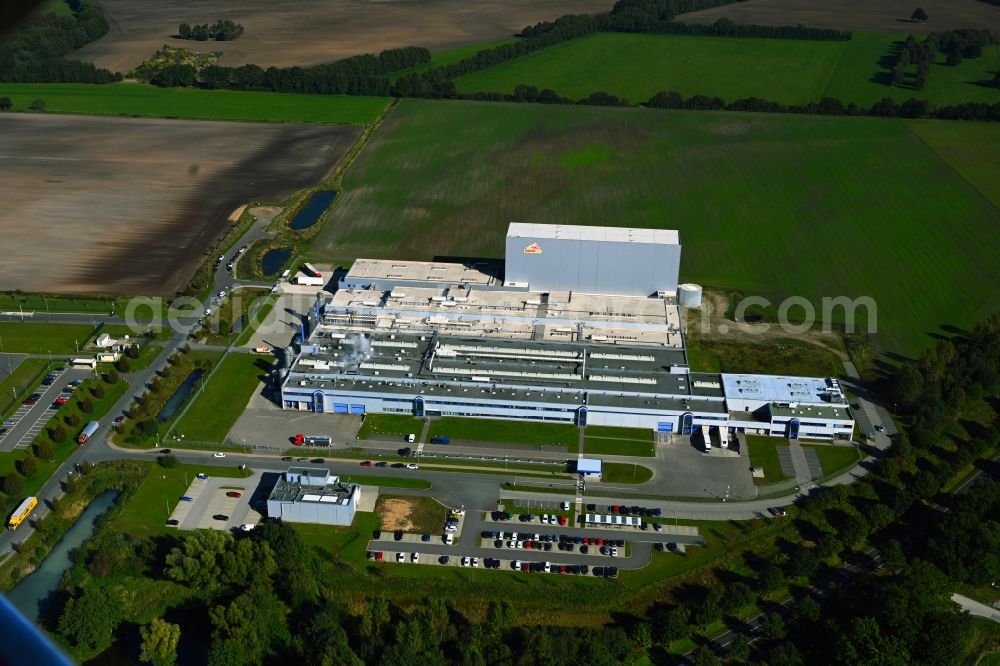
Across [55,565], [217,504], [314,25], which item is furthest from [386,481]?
[314,25]

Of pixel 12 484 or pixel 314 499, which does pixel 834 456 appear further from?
pixel 12 484

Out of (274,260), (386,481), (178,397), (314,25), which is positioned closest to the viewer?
(386,481)

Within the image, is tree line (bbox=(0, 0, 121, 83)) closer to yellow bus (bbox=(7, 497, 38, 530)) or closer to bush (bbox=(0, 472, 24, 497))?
bush (bbox=(0, 472, 24, 497))

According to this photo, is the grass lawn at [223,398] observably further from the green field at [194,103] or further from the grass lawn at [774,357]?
the green field at [194,103]

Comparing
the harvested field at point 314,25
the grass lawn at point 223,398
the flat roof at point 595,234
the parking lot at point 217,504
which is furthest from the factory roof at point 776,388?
the harvested field at point 314,25

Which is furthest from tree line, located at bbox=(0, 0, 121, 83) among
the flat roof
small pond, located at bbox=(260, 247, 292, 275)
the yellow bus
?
the yellow bus

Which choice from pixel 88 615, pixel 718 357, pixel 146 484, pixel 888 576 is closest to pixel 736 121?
pixel 718 357
